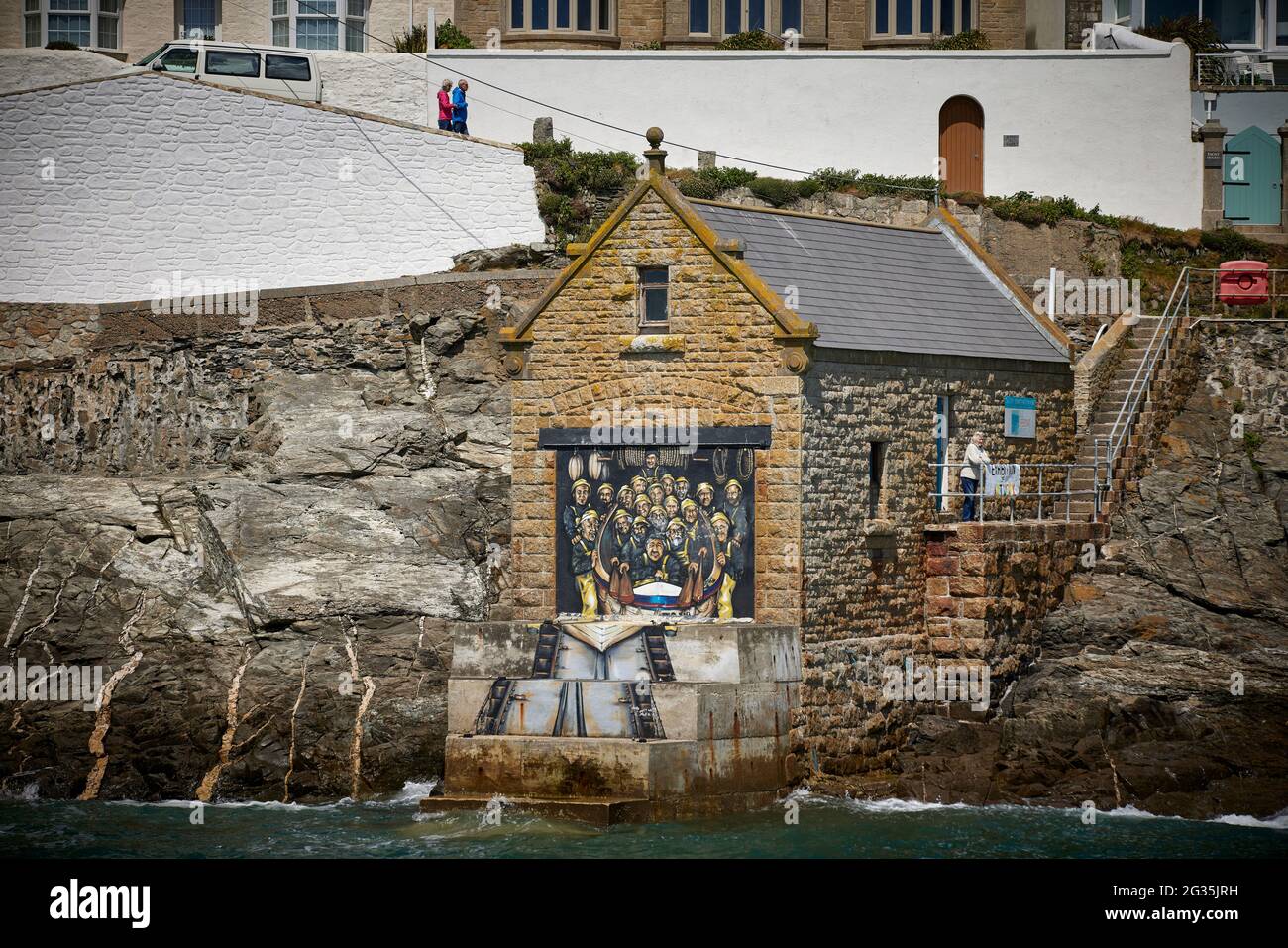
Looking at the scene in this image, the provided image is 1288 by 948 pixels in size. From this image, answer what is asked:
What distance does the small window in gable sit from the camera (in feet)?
118

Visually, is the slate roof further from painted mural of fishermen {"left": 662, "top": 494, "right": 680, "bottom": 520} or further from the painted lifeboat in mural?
the painted lifeboat in mural

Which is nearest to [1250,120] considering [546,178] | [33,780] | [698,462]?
[546,178]

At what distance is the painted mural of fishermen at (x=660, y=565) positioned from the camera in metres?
35.2

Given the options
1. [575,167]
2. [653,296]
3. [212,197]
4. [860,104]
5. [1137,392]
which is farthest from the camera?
[860,104]

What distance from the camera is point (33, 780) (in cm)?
3566

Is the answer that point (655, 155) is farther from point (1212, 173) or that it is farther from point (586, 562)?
point (1212, 173)

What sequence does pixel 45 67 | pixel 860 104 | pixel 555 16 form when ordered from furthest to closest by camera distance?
pixel 555 16
pixel 860 104
pixel 45 67

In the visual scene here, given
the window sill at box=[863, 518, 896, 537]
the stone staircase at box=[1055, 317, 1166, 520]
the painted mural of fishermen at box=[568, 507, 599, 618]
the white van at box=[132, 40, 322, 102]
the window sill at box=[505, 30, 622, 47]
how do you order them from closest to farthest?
1. the painted mural of fishermen at box=[568, 507, 599, 618]
2. the window sill at box=[863, 518, 896, 537]
3. the stone staircase at box=[1055, 317, 1166, 520]
4. the white van at box=[132, 40, 322, 102]
5. the window sill at box=[505, 30, 622, 47]

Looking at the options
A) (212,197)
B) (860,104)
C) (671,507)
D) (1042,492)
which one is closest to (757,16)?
(860,104)

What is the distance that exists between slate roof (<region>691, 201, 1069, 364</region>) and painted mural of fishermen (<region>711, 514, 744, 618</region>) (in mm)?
3244

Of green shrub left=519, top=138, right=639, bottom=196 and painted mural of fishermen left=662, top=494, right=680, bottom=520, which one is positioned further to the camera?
green shrub left=519, top=138, right=639, bottom=196

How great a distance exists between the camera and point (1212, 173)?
50688mm

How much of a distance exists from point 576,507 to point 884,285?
275 inches

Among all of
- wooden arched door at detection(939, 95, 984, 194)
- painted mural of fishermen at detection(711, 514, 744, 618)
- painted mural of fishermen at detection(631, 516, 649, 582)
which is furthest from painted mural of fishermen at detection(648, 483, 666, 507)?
wooden arched door at detection(939, 95, 984, 194)
